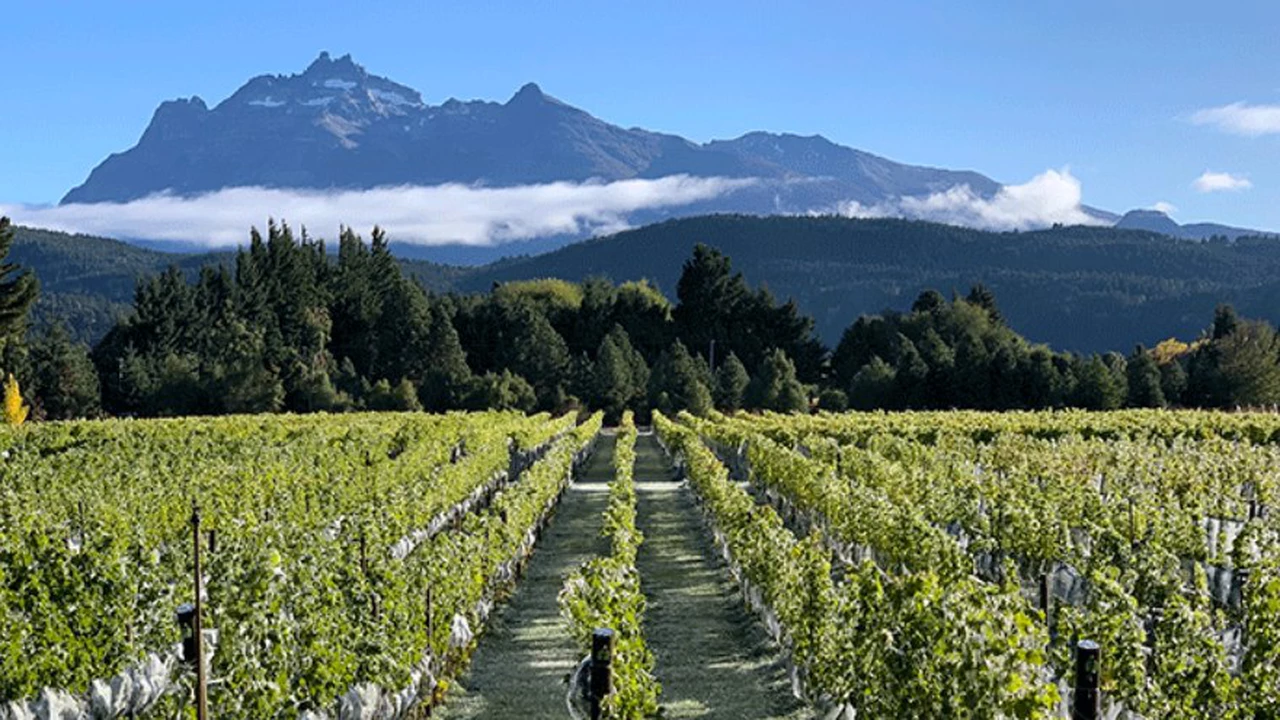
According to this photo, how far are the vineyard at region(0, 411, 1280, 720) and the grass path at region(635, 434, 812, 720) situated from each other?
7 cm

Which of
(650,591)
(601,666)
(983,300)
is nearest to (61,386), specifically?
(650,591)

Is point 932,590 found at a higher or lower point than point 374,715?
higher

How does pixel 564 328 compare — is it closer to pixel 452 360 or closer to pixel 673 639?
pixel 452 360

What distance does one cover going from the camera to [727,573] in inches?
690

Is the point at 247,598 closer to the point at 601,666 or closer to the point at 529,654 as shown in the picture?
the point at 601,666

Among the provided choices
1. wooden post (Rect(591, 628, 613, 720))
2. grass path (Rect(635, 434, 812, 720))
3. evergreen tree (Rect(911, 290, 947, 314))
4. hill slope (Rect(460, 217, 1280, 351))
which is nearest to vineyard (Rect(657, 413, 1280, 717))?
grass path (Rect(635, 434, 812, 720))

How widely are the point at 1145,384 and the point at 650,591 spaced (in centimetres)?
5077

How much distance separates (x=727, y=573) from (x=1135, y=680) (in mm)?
9461

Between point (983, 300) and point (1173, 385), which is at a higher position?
point (983, 300)

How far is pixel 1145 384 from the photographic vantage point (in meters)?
59.8

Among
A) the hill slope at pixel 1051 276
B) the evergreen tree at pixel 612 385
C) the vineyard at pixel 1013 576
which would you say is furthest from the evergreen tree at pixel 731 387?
the hill slope at pixel 1051 276

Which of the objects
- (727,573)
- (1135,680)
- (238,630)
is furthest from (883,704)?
(727,573)

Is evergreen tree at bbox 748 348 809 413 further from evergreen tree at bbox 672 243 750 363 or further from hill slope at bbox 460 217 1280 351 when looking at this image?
hill slope at bbox 460 217 1280 351

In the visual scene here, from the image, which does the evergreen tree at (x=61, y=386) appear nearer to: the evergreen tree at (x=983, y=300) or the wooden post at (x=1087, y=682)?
the evergreen tree at (x=983, y=300)
